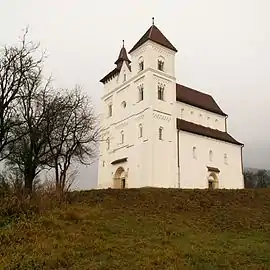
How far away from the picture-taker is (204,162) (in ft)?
154

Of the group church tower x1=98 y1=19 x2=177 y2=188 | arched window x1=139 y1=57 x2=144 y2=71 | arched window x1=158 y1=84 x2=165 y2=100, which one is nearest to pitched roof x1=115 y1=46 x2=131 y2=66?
church tower x1=98 y1=19 x2=177 y2=188

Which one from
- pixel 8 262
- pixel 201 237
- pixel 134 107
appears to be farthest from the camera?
pixel 134 107

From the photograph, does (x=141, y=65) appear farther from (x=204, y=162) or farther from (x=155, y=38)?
(x=204, y=162)

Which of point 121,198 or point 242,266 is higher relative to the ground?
point 121,198

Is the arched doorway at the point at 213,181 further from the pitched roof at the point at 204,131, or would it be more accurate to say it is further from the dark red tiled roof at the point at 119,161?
the dark red tiled roof at the point at 119,161

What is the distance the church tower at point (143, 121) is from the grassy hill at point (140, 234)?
1663 centimetres

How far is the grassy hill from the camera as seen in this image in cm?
1256

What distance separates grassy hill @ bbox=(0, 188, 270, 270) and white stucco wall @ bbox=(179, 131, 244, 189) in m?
18.7

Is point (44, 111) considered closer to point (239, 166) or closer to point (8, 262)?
point (8, 262)

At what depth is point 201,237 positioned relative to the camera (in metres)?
16.8

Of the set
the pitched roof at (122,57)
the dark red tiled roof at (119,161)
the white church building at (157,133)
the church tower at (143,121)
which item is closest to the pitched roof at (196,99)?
the white church building at (157,133)

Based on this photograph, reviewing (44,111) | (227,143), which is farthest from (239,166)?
(44,111)

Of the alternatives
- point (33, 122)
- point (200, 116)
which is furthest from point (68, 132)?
point (200, 116)

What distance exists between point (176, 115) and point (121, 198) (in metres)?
24.3
